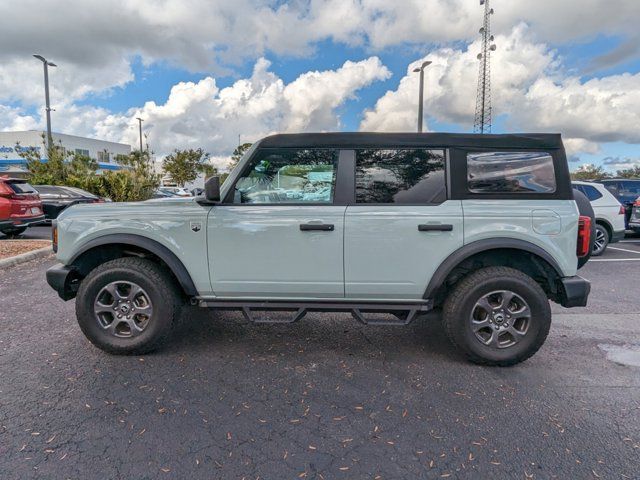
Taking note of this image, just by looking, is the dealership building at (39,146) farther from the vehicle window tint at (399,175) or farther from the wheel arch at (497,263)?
the wheel arch at (497,263)

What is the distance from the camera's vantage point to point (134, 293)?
134 inches

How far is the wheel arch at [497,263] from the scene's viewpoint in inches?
126

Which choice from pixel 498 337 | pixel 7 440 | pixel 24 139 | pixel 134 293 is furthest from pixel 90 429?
pixel 24 139

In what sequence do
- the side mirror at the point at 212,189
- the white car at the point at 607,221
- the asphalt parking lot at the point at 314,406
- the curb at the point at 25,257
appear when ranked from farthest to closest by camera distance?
the white car at the point at 607,221, the curb at the point at 25,257, the side mirror at the point at 212,189, the asphalt parking lot at the point at 314,406

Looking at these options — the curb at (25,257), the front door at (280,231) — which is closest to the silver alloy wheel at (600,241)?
the front door at (280,231)

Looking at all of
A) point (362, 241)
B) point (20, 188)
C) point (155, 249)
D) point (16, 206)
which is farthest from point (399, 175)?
point (20, 188)

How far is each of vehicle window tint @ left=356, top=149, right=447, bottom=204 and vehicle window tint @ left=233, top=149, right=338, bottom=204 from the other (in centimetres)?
27

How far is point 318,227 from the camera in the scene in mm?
3244

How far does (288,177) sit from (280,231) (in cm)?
51

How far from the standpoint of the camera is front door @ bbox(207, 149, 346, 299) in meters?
3.29

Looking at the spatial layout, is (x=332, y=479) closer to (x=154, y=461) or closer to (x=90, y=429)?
(x=154, y=461)

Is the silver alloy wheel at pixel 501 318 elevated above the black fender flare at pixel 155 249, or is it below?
below

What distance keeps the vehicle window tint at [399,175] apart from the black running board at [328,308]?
2.89ft

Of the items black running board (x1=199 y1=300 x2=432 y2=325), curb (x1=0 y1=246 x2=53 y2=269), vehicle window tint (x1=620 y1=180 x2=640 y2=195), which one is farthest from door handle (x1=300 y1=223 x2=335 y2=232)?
vehicle window tint (x1=620 y1=180 x2=640 y2=195)
